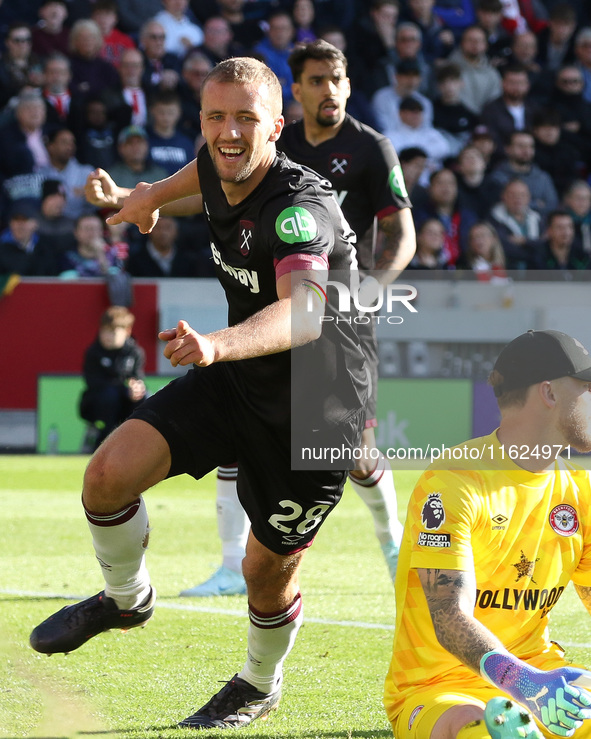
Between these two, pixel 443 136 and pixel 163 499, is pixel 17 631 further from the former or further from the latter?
pixel 443 136

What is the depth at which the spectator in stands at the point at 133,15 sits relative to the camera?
604 inches

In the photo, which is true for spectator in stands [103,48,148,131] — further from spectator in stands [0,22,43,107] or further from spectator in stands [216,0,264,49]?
spectator in stands [216,0,264,49]

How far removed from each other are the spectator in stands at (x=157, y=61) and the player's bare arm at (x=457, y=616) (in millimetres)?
12235

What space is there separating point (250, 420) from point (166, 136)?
10673 millimetres

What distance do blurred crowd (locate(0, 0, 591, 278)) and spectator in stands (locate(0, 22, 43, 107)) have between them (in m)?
0.02

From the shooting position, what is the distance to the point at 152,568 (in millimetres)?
6824

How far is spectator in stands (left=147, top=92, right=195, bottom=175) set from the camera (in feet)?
45.8

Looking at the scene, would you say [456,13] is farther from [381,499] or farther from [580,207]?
[381,499]

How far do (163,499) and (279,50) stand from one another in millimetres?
7749

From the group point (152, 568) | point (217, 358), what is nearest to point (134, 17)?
point (152, 568)

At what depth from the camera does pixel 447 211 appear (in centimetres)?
1402

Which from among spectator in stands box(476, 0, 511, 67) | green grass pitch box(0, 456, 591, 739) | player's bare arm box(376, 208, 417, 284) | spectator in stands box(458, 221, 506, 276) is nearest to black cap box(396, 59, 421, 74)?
spectator in stands box(476, 0, 511, 67)

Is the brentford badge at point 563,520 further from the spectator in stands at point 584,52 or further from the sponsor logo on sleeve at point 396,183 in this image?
the spectator in stands at point 584,52

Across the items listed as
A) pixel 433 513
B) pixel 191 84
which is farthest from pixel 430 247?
pixel 433 513
